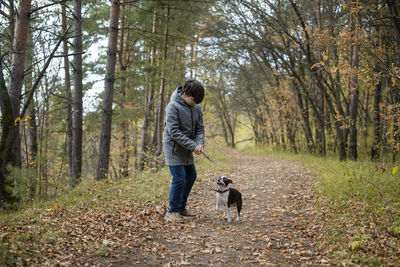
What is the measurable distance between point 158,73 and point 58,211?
28.9ft

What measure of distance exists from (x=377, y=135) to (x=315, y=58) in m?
4.49

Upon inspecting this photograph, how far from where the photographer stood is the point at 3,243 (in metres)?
3.28

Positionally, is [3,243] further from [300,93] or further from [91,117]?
[300,93]

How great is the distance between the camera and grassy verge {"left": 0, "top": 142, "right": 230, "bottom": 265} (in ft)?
11.2

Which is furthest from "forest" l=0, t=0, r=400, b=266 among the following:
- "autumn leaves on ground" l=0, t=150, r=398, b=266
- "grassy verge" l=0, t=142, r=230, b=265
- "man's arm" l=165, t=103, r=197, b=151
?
"man's arm" l=165, t=103, r=197, b=151

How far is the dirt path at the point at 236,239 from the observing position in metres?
3.83

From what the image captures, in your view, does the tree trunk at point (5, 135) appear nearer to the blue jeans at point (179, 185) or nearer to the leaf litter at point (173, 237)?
the leaf litter at point (173, 237)

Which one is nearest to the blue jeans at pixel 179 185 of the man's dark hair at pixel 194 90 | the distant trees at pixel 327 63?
the man's dark hair at pixel 194 90

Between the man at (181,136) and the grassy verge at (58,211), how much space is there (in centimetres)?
115

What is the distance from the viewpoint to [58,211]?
5.29m

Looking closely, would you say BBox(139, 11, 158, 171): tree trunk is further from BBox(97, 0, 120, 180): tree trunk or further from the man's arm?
the man's arm

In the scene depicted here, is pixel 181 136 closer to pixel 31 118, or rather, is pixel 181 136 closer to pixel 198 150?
pixel 198 150

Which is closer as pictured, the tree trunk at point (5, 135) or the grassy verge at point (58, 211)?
the grassy verge at point (58, 211)

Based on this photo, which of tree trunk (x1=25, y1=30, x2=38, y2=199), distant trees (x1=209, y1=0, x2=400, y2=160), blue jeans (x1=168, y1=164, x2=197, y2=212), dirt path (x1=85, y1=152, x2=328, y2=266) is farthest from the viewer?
distant trees (x1=209, y1=0, x2=400, y2=160)
